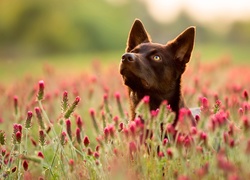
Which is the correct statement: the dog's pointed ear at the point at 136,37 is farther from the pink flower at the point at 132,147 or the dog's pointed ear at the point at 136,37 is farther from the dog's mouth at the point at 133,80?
the pink flower at the point at 132,147

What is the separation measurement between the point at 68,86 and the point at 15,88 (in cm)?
107

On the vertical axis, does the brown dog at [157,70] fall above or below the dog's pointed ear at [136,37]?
below

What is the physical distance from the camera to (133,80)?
17.3 ft

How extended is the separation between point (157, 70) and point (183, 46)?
51 centimetres

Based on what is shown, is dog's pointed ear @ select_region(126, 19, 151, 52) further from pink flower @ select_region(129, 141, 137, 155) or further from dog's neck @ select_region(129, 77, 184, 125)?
pink flower @ select_region(129, 141, 137, 155)

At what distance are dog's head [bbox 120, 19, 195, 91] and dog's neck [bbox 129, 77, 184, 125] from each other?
63mm

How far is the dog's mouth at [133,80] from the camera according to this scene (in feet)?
17.1

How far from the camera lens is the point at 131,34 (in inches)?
241

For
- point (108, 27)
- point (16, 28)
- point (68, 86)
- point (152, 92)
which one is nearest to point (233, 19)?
point (108, 27)

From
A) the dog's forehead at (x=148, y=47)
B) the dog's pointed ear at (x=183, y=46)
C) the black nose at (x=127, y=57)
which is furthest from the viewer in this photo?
the dog's pointed ear at (x=183, y=46)

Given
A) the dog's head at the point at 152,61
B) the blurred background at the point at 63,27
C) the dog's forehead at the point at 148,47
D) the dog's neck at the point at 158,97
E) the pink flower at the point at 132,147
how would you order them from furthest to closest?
the blurred background at the point at 63,27 → the dog's forehead at the point at 148,47 → the dog's neck at the point at 158,97 → the dog's head at the point at 152,61 → the pink flower at the point at 132,147

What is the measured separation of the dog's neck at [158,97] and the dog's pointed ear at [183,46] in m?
0.29

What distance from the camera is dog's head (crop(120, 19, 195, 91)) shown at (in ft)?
17.0

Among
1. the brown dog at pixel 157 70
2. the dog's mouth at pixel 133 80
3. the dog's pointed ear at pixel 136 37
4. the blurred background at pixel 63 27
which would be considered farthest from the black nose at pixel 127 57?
the blurred background at pixel 63 27
